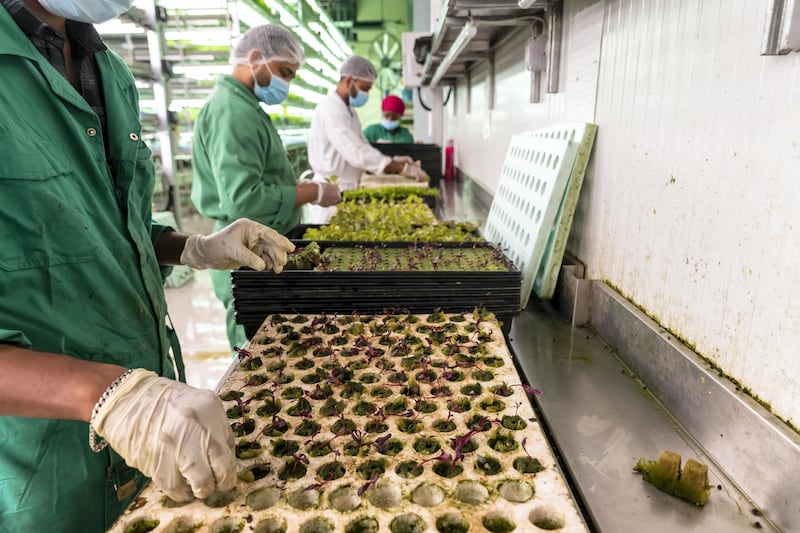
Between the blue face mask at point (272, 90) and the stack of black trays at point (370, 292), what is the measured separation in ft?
5.08

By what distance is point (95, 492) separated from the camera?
1220mm

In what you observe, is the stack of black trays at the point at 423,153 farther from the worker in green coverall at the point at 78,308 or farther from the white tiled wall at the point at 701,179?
the worker in green coverall at the point at 78,308

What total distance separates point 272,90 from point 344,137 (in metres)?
1.43

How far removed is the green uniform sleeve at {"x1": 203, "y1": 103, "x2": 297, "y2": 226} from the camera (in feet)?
7.95

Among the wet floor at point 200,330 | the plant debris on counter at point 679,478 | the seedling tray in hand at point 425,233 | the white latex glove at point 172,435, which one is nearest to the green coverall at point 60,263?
the white latex glove at point 172,435

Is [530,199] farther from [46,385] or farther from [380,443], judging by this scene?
[46,385]

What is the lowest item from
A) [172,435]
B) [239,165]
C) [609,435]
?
[609,435]

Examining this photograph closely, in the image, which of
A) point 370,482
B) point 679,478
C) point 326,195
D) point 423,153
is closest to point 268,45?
point 326,195

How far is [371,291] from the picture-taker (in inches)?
64.3

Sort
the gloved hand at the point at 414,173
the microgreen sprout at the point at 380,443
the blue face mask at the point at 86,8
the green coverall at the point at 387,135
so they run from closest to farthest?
1. the microgreen sprout at the point at 380,443
2. the blue face mask at the point at 86,8
3. the gloved hand at the point at 414,173
4. the green coverall at the point at 387,135

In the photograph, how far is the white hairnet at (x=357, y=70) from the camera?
4.35 m

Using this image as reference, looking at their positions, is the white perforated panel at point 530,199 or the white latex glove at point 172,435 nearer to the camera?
the white latex glove at point 172,435

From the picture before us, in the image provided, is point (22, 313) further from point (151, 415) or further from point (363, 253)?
point (363, 253)

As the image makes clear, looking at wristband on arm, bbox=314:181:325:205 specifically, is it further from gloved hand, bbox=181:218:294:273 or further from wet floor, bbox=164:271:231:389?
wet floor, bbox=164:271:231:389
